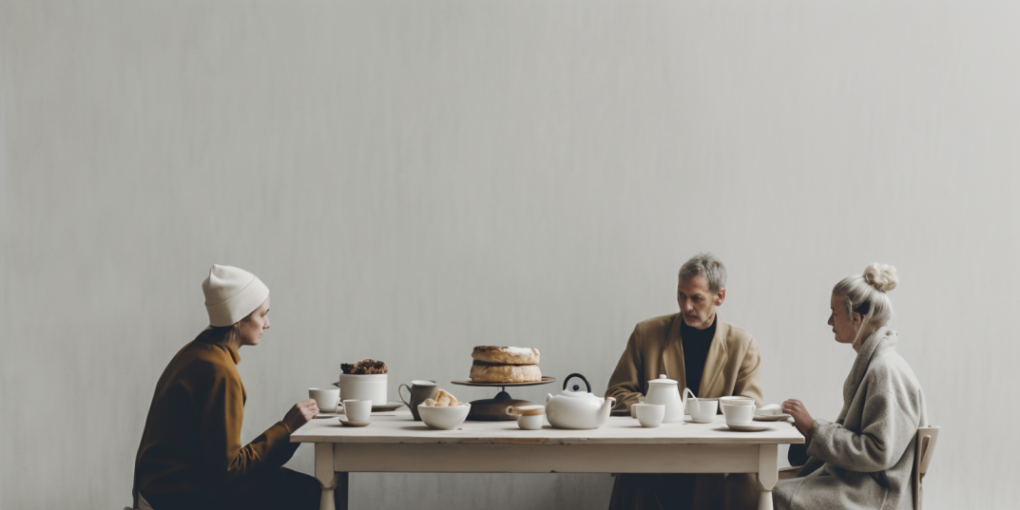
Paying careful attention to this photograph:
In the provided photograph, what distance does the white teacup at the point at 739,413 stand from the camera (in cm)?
226

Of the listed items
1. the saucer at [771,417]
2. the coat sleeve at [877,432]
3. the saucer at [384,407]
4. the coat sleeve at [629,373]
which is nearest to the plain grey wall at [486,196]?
the coat sleeve at [629,373]

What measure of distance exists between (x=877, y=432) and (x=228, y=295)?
2.00 metres

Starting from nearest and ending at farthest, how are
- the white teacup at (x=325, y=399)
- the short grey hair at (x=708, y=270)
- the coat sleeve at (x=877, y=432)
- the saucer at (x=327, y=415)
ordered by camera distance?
1. the coat sleeve at (x=877, y=432)
2. the saucer at (x=327, y=415)
3. the white teacup at (x=325, y=399)
4. the short grey hair at (x=708, y=270)

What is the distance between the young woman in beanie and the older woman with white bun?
160cm

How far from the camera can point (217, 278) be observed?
240 cm

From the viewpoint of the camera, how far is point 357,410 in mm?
2279

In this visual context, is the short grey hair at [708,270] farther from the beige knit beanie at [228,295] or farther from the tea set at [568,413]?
the beige knit beanie at [228,295]

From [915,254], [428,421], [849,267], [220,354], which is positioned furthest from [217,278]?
[915,254]

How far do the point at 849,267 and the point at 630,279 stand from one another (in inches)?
39.3

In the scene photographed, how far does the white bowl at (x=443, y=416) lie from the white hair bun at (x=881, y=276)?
140 centimetres

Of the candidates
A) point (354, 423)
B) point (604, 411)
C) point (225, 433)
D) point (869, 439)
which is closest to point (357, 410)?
point (354, 423)

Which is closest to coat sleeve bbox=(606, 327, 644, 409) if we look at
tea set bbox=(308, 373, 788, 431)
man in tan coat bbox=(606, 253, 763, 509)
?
man in tan coat bbox=(606, 253, 763, 509)

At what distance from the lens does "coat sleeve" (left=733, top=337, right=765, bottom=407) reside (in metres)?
3.04

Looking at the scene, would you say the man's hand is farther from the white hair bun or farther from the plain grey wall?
the white hair bun
